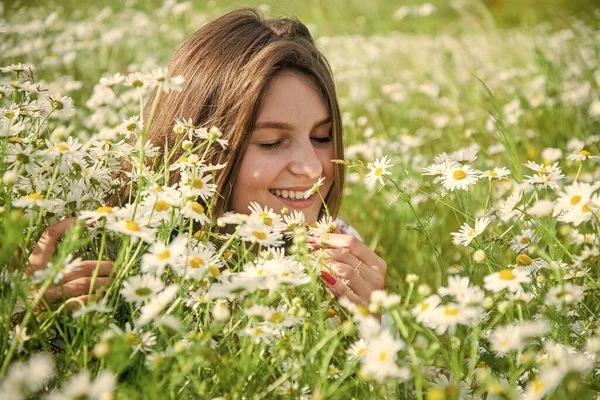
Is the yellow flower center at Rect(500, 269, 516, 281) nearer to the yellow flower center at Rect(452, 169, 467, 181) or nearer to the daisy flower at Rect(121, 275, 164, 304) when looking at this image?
the yellow flower center at Rect(452, 169, 467, 181)

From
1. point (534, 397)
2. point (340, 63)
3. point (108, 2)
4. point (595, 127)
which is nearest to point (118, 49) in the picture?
point (108, 2)

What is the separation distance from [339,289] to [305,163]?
50 centimetres

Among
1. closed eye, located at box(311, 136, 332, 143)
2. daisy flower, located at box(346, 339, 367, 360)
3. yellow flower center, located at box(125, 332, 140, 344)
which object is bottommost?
daisy flower, located at box(346, 339, 367, 360)

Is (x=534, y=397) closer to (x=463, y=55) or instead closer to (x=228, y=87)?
(x=228, y=87)

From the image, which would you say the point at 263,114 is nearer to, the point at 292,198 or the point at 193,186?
the point at 292,198

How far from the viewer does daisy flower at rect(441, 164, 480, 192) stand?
1.33 metres

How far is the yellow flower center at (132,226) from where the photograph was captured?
3.22 ft

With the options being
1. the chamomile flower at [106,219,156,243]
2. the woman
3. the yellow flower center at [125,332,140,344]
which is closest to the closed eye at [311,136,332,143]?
the woman

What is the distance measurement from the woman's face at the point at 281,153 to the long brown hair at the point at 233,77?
0.03m

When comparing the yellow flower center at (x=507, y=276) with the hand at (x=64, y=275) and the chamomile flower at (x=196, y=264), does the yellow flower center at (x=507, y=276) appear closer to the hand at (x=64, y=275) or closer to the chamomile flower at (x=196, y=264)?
the chamomile flower at (x=196, y=264)

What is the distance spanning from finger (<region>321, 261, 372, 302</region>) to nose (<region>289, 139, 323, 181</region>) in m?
0.38

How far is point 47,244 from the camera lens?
1.12m

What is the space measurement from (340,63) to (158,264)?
12.2 feet

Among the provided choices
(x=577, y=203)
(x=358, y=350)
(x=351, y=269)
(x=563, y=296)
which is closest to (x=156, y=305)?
(x=358, y=350)
